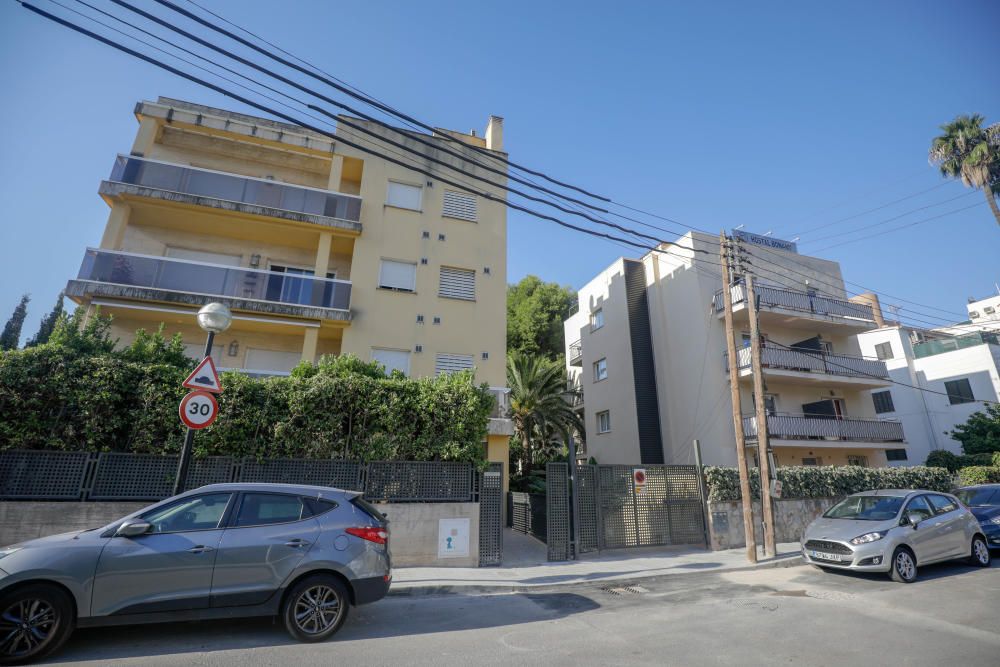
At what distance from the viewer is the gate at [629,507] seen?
37.0ft

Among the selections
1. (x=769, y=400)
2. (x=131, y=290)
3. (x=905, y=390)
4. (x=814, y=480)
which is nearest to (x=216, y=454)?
(x=131, y=290)

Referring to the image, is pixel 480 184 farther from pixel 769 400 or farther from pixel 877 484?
pixel 877 484

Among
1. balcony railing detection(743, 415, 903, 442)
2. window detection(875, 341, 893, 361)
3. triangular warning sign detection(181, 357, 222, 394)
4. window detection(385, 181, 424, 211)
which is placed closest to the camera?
triangular warning sign detection(181, 357, 222, 394)

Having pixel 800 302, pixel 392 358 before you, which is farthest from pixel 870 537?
pixel 800 302

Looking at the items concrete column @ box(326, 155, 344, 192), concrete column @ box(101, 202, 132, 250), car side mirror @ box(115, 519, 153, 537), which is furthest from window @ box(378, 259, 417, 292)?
car side mirror @ box(115, 519, 153, 537)

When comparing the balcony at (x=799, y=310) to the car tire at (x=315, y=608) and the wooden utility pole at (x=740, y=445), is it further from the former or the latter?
the car tire at (x=315, y=608)

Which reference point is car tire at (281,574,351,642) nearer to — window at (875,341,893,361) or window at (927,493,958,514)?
window at (927,493,958,514)

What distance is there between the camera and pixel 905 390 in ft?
95.5

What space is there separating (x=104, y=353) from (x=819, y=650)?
38.4ft

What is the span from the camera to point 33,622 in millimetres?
4289

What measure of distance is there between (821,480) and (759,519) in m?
3.01

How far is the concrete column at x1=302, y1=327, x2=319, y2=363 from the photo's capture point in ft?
45.7

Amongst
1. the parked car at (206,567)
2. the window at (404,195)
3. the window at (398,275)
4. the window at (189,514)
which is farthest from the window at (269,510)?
the window at (404,195)

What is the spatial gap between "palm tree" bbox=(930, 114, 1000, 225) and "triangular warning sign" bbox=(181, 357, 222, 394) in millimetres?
34420
